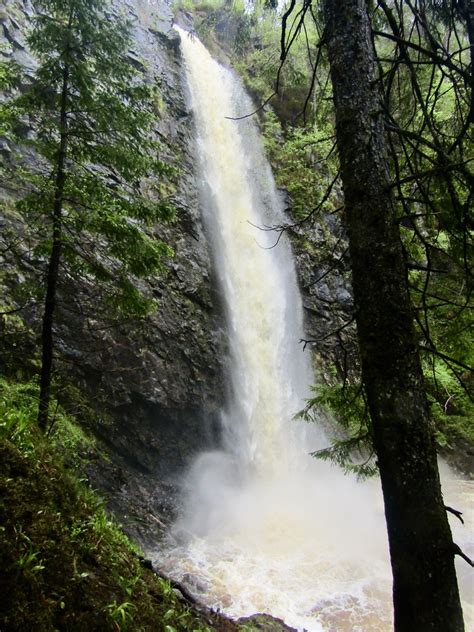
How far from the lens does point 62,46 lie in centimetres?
582

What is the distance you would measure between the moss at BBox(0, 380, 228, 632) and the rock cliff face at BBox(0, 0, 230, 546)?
5.15m

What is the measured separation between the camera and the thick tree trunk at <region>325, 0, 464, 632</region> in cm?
229

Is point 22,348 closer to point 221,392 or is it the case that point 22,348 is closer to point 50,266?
point 50,266

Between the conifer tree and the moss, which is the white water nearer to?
the conifer tree

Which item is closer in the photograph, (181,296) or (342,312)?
(181,296)

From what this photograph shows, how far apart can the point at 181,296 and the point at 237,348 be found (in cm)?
246

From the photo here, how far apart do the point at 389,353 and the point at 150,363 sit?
8.95 metres

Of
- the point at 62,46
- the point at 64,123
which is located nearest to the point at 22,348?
the point at 64,123

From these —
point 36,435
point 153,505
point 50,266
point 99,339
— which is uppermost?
point 99,339

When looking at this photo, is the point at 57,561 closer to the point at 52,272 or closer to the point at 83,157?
the point at 52,272

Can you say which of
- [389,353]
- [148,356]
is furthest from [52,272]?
[148,356]

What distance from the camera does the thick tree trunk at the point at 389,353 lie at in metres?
2.29

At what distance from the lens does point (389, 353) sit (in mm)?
2582

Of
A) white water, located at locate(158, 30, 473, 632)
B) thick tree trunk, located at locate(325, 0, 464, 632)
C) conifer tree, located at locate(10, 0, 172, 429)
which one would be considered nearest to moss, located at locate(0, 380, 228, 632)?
thick tree trunk, located at locate(325, 0, 464, 632)
